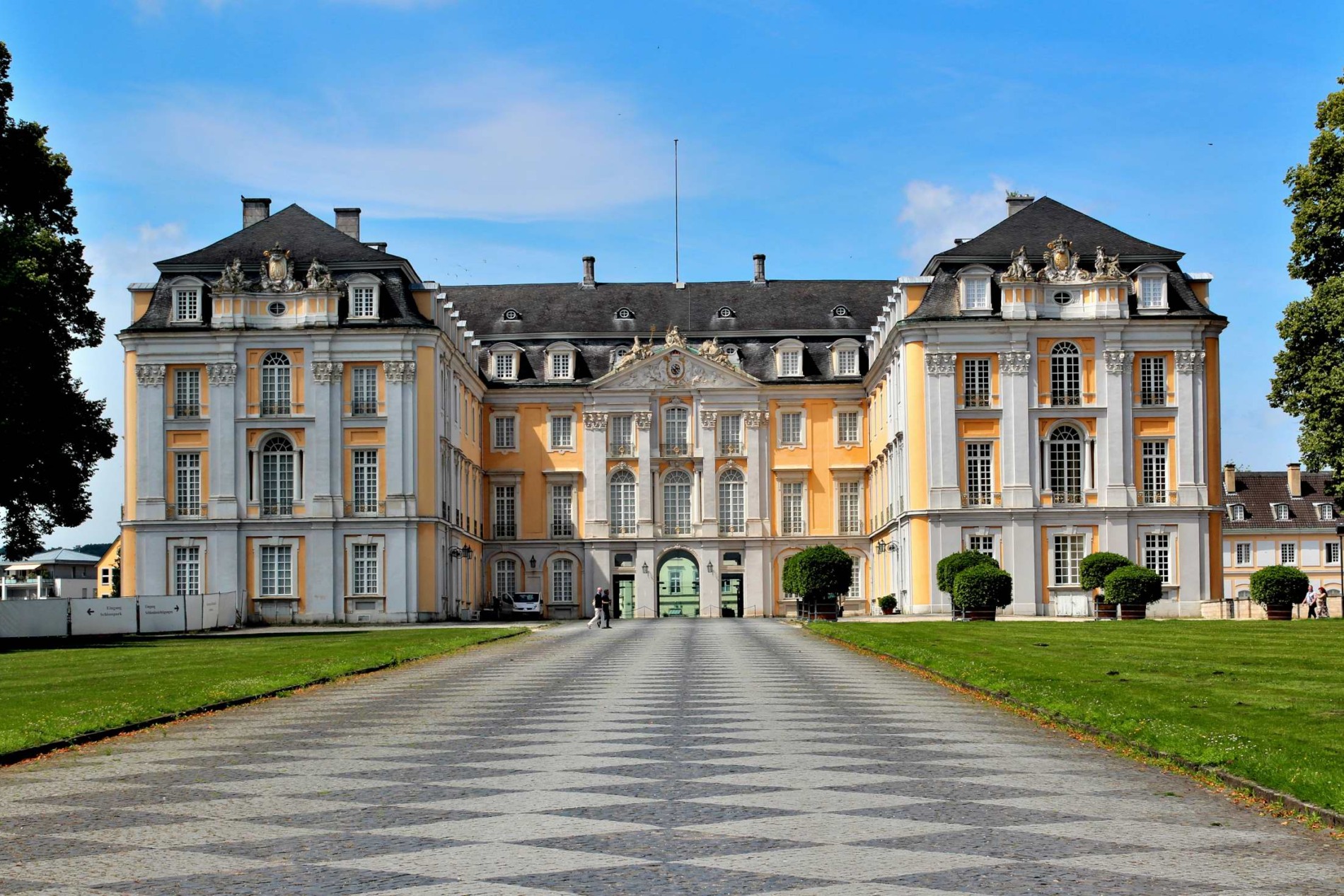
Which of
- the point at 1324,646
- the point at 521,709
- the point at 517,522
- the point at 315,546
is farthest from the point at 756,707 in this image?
the point at 517,522

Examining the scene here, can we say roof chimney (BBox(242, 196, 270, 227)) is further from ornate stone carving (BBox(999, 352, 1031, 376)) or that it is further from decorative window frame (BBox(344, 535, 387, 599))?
ornate stone carving (BBox(999, 352, 1031, 376))

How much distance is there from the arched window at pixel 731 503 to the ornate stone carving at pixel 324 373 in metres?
21.3

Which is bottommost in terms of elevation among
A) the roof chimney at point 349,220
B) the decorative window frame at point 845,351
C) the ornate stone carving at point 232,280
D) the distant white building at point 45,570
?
the distant white building at point 45,570

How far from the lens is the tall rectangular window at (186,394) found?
6794 centimetres

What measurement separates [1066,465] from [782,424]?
16.9 metres

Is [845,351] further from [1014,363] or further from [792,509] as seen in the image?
[1014,363]

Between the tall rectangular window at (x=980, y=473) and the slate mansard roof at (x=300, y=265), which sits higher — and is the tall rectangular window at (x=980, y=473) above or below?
below

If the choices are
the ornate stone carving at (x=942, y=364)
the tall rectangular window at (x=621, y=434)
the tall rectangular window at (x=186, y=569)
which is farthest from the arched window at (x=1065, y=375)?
the tall rectangular window at (x=186, y=569)

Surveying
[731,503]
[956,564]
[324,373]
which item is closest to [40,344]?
[324,373]

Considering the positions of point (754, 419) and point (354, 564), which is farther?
point (754, 419)

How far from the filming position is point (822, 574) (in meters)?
60.2

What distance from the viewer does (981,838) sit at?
33.5ft

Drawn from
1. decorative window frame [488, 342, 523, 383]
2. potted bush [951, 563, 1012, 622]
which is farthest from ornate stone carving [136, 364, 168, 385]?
potted bush [951, 563, 1012, 622]

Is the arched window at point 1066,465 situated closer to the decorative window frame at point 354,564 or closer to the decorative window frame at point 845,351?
the decorative window frame at point 845,351
